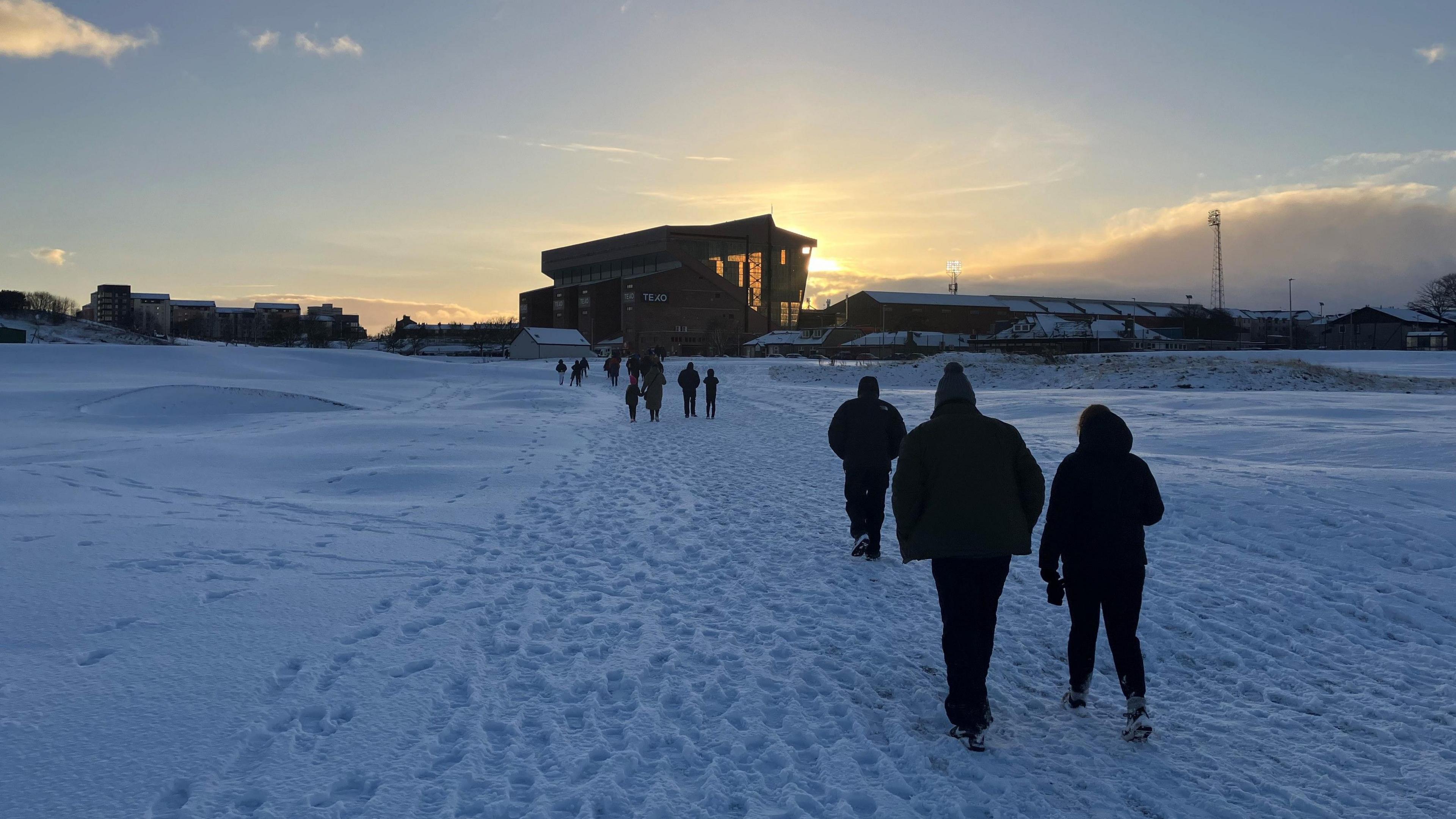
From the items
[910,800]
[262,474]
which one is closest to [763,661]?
[910,800]

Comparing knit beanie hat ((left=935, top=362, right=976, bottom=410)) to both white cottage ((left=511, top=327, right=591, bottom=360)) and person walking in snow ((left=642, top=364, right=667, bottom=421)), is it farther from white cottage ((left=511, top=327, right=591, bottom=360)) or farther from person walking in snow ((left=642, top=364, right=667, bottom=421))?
white cottage ((left=511, top=327, right=591, bottom=360))

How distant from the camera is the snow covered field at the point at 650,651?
11.9 ft

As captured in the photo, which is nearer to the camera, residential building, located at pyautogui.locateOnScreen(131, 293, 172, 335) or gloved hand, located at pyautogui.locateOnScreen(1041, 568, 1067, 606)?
gloved hand, located at pyautogui.locateOnScreen(1041, 568, 1067, 606)

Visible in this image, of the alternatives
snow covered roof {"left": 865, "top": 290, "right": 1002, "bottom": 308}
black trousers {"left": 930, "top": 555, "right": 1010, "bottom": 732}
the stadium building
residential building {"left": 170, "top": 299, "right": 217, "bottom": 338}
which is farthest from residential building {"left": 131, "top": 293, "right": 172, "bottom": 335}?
black trousers {"left": 930, "top": 555, "right": 1010, "bottom": 732}

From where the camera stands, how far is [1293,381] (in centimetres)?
3111

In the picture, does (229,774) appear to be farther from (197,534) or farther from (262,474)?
(262,474)

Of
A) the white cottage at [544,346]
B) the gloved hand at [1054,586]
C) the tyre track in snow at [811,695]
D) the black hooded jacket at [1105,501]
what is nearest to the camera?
the tyre track in snow at [811,695]

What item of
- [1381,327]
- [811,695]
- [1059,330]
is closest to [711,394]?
[811,695]

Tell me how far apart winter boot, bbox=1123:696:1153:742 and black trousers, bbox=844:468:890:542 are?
12.2 ft

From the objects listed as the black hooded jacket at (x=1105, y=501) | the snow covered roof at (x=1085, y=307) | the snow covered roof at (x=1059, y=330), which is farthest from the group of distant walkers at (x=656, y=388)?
the snow covered roof at (x=1085, y=307)

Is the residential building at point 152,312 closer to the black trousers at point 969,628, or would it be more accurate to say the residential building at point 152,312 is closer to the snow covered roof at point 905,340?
the snow covered roof at point 905,340

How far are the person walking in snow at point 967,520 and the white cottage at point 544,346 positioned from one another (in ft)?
300

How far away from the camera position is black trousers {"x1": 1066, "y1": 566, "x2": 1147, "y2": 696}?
413cm

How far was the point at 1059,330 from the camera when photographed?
7431 cm
